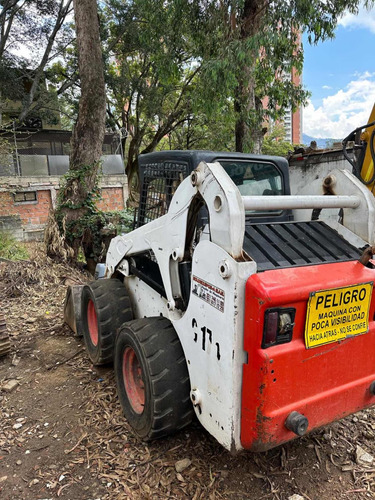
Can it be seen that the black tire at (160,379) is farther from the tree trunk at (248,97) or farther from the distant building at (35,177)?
the distant building at (35,177)

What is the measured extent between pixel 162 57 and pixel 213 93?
198 cm

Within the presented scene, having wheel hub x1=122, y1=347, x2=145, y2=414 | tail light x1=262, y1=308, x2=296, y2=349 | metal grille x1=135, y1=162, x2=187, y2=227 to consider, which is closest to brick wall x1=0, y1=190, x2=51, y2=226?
metal grille x1=135, y1=162, x2=187, y2=227

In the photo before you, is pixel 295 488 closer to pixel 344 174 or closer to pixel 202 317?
pixel 202 317

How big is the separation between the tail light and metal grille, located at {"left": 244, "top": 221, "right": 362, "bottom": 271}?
24 centimetres

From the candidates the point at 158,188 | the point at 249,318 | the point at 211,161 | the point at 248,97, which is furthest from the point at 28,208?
the point at 249,318

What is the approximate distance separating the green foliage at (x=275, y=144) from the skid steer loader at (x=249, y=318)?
2051 centimetres

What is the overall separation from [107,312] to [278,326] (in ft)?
6.01

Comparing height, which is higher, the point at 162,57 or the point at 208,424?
the point at 162,57

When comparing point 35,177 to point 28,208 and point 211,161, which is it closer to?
point 28,208

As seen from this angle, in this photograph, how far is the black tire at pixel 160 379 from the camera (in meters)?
2.22

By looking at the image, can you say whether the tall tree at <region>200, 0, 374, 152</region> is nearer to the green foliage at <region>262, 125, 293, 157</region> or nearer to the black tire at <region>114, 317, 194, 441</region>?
the black tire at <region>114, 317, 194, 441</region>

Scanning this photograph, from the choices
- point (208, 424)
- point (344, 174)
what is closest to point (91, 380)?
point (208, 424)

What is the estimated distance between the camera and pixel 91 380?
3.34 m

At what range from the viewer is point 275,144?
81.2ft
